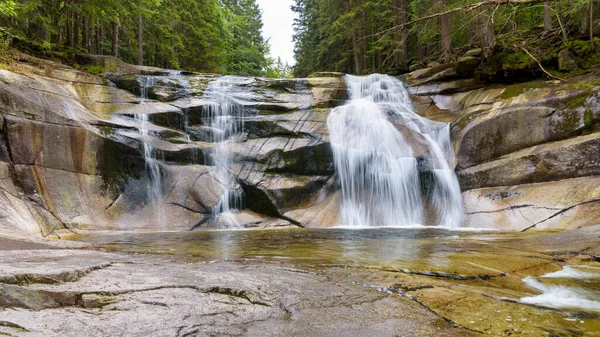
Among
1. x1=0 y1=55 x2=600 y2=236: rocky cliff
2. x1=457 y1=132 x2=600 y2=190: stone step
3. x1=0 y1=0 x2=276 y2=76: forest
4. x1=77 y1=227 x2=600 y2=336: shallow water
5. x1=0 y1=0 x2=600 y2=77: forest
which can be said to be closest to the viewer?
x1=77 y1=227 x2=600 y2=336: shallow water

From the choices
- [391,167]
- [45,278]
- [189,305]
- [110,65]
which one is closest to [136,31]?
[110,65]

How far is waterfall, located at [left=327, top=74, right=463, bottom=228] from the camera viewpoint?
41.0ft

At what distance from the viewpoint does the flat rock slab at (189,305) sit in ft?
7.93

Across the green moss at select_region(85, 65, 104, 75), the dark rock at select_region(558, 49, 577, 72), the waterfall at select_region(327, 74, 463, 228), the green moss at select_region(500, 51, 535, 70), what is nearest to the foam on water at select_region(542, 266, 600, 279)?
the waterfall at select_region(327, 74, 463, 228)

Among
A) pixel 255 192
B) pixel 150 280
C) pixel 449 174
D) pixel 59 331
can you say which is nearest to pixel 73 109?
pixel 255 192

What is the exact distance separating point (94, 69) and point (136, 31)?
855 centimetres

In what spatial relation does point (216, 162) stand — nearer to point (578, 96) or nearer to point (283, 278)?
point (283, 278)

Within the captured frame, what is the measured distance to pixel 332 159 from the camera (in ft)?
45.0

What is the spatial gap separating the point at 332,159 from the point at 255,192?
10.2ft

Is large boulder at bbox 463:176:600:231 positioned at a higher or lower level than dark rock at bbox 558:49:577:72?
lower

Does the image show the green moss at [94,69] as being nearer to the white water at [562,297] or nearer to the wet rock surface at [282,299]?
the wet rock surface at [282,299]

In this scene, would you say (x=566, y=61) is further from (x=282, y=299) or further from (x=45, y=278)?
(x=45, y=278)

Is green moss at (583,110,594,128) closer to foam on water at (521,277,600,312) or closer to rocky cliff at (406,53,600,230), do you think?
rocky cliff at (406,53,600,230)

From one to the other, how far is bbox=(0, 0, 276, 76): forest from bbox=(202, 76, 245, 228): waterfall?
469 centimetres
